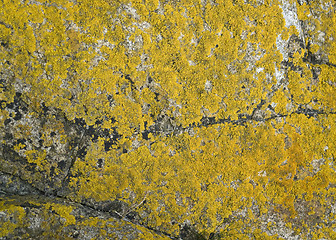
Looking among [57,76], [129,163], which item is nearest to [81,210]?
[129,163]

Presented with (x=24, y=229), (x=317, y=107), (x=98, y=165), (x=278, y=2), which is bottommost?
(x=24, y=229)

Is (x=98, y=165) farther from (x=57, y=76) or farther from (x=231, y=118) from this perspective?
(x=231, y=118)

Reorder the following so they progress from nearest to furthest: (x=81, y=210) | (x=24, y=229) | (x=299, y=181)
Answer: (x=24, y=229), (x=81, y=210), (x=299, y=181)

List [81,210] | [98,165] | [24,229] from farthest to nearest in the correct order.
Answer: [98,165], [81,210], [24,229]

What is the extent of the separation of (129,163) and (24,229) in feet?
3.61

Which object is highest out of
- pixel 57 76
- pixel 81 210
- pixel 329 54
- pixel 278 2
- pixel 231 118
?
pixel 278 2

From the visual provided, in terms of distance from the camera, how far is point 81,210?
2746mm

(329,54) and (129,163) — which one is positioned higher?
(329,54)

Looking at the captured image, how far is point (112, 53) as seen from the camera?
116 inches

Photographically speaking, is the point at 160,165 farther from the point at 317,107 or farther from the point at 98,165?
the point at 317,107

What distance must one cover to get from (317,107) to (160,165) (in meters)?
1.89

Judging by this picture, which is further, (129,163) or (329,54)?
(329,54)

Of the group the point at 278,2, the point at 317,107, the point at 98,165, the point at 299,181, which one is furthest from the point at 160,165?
the point at 278,2

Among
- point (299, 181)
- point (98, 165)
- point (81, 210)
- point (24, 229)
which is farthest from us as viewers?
point (299, 181)
